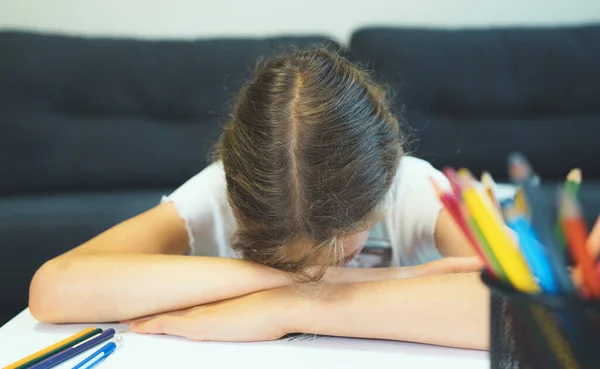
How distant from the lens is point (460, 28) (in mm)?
1364

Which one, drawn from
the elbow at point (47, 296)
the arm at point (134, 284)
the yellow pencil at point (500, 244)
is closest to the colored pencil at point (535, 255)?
the yellow pencil at point (500, 244)

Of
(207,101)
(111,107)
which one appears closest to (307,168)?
(207,101)

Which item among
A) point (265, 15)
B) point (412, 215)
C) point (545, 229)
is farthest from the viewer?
point (265, 15)

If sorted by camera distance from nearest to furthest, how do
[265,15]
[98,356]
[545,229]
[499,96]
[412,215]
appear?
1. [545,229]
2. [98,356]
3. [412,215]
4. [499,96]
5. [265,15]

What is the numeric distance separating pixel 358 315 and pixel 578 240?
27 cm

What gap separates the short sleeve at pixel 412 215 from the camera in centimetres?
76

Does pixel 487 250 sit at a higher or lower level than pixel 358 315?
higher

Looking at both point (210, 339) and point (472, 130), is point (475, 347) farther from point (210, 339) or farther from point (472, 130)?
point (472, 130)

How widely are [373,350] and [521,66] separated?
1024 millimetres

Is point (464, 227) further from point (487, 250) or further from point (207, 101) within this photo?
point (207, 101)

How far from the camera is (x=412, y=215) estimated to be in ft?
2.52

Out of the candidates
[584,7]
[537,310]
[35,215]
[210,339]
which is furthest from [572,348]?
[584,7]

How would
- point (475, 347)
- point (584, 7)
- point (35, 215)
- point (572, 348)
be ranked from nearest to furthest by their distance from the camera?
point (572, 348), point (475, 347), point (35, 215), point (584, 7)

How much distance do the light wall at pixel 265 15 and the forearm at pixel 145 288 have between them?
103 cm
